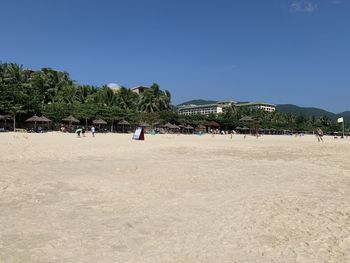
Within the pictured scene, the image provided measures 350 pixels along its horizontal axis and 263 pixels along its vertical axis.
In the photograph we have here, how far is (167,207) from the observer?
7320mm

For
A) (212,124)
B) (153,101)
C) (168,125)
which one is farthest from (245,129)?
(168,125)

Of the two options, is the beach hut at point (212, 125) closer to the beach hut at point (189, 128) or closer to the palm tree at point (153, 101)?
the beach hut at point (189, 128)

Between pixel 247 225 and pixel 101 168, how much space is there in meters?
7.41

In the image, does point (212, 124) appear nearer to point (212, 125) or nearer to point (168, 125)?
point (212, 125)

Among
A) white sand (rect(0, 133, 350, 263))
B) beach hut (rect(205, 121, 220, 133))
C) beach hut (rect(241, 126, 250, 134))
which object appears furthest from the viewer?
beach hut (rect(241, 126, 250, 134))

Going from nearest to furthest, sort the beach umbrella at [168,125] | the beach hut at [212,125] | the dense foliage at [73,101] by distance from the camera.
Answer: the dense foliage at [73,101] → the beach umbrella at [168,125] → the beach hut at [212,125]

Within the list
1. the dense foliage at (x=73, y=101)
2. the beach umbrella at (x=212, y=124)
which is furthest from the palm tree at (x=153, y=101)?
the beach umbrella at (x=212, y=124)

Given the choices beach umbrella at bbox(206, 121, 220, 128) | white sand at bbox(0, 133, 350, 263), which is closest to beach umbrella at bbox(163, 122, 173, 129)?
beach umbrella at bbox(206, 121, 220, 128)

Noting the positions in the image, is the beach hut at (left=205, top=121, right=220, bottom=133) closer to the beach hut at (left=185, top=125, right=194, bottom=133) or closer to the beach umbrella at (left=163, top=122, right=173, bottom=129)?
the beach hut at (left=185, top=125, right=194, bottom=133)

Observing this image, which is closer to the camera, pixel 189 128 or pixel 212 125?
pixel 189 128

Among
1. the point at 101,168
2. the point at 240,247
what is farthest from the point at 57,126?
the point at 240,247

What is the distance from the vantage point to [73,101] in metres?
75.9

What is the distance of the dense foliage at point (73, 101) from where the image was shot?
179ft

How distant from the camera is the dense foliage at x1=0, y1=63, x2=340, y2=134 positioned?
54.5 meters
